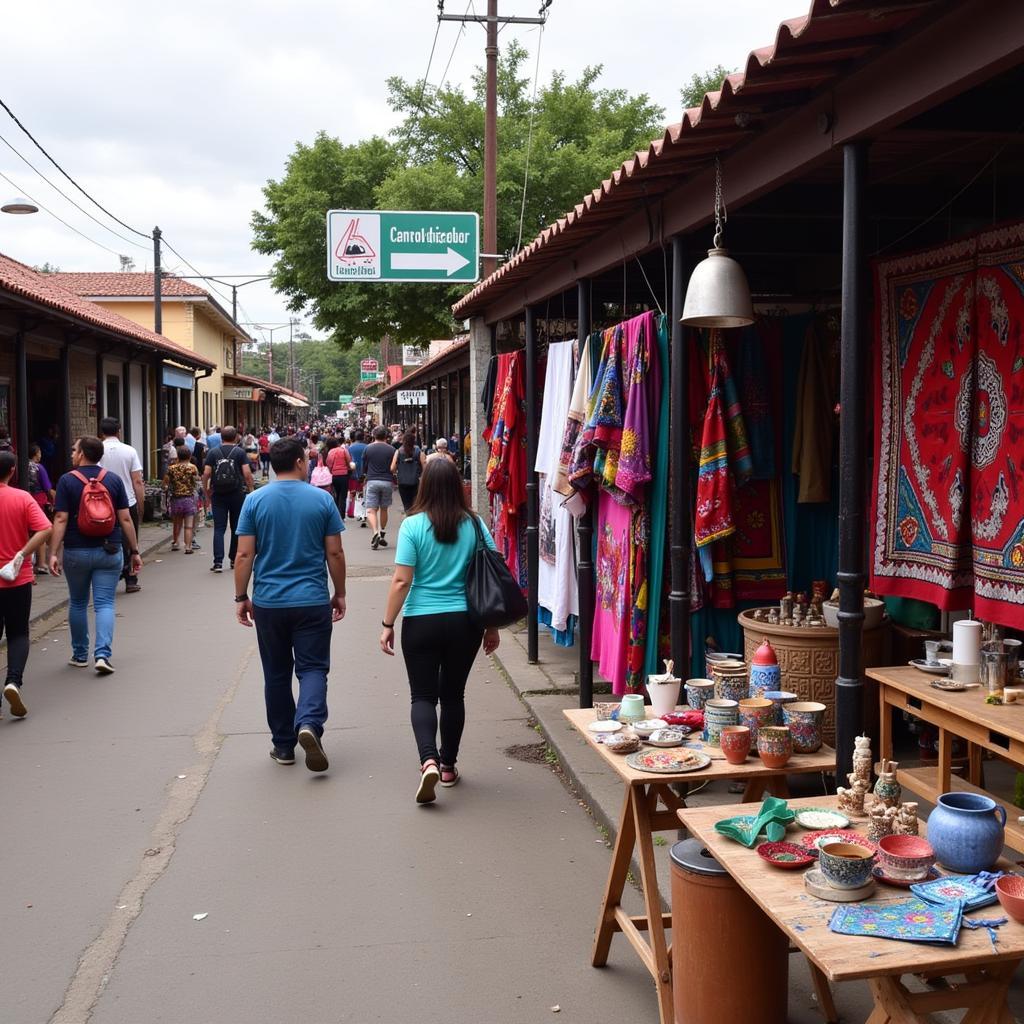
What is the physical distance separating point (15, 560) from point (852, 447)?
216 inches

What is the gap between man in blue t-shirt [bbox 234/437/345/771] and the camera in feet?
20.3

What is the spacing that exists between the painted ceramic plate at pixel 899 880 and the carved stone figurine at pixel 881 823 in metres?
0.24

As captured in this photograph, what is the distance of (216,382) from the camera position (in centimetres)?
4328

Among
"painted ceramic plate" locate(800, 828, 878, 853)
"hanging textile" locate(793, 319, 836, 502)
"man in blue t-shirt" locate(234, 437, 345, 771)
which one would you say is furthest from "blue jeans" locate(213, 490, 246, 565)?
"painted ceramic plate" locate(800, 828, 878, 853)

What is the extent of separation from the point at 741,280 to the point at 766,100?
0.86 metres

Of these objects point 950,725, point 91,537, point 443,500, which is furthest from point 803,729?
point 91,537

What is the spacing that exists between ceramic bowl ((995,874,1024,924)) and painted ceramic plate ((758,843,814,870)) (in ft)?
1.48

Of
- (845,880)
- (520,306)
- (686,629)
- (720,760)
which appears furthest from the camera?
(520,306)

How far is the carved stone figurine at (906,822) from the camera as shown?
9.77 feet

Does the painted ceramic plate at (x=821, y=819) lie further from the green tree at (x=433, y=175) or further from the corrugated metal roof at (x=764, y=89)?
the green tree at (x=433, y=175)

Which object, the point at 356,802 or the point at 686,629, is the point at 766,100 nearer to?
the point at 686,629

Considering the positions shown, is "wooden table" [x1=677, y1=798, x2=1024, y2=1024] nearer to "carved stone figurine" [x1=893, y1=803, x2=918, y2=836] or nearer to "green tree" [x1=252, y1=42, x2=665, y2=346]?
"carved stone figurine" [x1=893, y1=803, x2=918, y2=836]

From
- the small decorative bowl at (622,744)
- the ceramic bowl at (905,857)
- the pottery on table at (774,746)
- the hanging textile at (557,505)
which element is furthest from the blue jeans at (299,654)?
the ceramic bowl at (905,857)

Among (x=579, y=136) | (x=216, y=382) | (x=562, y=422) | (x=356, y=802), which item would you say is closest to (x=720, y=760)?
(x=356, y=802)
